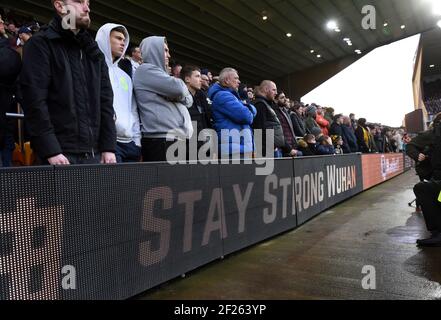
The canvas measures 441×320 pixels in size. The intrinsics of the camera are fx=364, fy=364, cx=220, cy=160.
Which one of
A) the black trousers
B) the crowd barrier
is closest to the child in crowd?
the black trousers

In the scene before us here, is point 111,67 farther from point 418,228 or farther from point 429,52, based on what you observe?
point 429,52

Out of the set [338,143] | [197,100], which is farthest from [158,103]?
[338,143]

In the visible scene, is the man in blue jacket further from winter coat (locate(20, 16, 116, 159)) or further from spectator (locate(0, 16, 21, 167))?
spectator (locate(0, 16, 21, 167))

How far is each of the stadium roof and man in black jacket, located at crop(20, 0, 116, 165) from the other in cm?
998

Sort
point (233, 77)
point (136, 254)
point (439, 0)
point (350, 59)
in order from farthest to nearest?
point (350, 59) < point (439, 0) < point (233, 77) < point (136, 254)

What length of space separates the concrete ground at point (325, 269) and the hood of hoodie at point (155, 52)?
6.64ft

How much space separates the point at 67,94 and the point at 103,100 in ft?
1.14

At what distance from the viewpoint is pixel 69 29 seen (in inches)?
100

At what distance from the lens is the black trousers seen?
4312 millimetres

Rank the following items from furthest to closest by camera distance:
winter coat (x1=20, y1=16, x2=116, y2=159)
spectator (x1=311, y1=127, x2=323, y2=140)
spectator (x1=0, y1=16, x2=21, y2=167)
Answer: spectator (x1=311, y1=127, x2=323, y2=140) < spectator (x1=0, y1=16, x2=21, y2=167) < winter coat (x1=20, y1=16, x2=116, y2=159)

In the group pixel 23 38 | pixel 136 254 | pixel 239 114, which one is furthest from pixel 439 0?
pixel 136 254

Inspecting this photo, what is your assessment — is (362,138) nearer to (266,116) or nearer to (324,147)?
(324,147)

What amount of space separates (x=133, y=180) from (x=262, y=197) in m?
2.21

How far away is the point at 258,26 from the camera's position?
51.9ft
